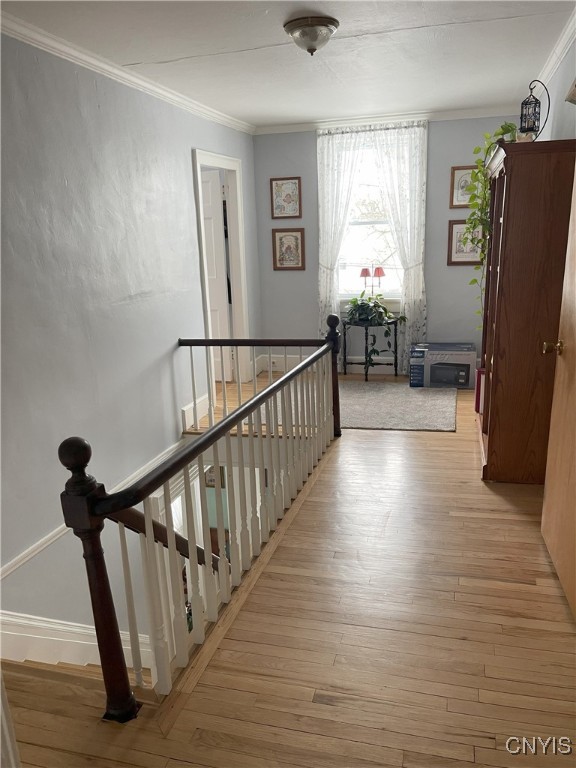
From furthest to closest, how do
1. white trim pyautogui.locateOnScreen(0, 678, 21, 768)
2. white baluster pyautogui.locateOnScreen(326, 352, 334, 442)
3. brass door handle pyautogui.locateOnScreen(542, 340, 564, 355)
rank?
white baluster pyautogui.locateOnScreen(326, 352, 334, 442)
brass door handle pyautogui.locateOnScreen(542, 340, 564, 355)
white trim pyautogui.locateOnScreen(0, 678, 21, 768)

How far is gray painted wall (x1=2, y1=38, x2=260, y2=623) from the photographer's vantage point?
9.73 ft

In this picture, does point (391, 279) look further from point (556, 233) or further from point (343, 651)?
point (343, 651)

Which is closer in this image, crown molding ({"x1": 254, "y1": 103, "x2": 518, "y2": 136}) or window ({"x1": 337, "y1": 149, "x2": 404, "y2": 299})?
crown molding ({"x1": 254, "y1": 103, "x2": 518, "y2": 136})

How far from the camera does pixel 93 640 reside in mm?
3043

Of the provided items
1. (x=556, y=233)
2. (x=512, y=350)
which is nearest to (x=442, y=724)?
(x=512, y=350)

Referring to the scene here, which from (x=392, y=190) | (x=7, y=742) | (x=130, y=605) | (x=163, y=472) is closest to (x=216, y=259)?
(x=392, y=190)

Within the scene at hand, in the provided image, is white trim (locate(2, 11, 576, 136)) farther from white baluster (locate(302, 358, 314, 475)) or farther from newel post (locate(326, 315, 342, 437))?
white baluster (locate(302, 358, 314, 475))

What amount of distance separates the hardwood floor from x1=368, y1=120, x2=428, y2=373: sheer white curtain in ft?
10.8

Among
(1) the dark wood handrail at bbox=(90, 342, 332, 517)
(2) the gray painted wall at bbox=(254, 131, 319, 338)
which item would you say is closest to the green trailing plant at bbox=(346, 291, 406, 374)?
(2) the gray painted wall at bbox=(254, 131, 319, 338)

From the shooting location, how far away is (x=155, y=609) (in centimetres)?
186

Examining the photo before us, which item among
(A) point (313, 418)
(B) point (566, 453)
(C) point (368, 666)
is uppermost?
(B) point (566, 453)

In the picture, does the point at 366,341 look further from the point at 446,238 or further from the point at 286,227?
the point at 286,227

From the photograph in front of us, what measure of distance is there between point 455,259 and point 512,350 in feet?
9.29

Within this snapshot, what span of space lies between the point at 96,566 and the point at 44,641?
1479mm
